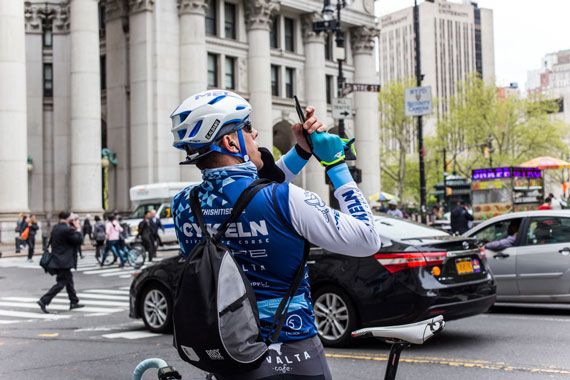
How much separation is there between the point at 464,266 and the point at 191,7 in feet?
131

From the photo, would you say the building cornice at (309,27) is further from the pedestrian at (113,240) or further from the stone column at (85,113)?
the pedestrian at (113,240)

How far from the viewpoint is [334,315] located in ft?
29.7

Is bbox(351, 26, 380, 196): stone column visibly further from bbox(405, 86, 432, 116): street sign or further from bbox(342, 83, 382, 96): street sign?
bbox(342, 83, 382, 96): street sign

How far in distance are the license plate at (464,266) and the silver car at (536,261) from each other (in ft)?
10.1

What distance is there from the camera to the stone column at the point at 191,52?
4600 centimetres

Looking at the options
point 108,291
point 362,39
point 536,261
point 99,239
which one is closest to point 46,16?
point 362,39

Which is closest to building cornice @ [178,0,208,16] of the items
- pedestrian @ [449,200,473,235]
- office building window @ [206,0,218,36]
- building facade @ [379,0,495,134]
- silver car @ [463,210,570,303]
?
office building window @ [206,0,218,36]

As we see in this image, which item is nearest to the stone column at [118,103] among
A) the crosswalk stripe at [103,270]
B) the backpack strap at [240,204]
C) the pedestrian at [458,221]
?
the crosswalk stripe at [103,270]

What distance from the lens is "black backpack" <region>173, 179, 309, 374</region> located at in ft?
8.25

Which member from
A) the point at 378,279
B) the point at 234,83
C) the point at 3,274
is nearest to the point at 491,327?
the point at 378,279

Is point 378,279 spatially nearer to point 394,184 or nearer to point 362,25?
point 362,25

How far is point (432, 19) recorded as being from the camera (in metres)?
157

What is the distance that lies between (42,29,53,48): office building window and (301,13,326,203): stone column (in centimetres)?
1768

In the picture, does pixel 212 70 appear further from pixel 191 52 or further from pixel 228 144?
pixel 228 144
